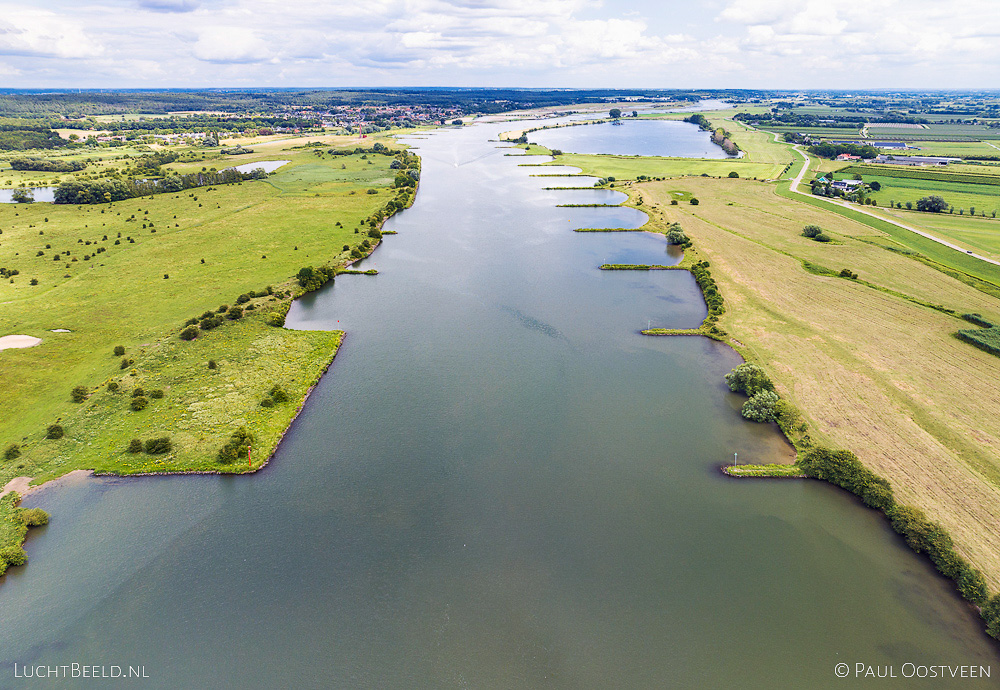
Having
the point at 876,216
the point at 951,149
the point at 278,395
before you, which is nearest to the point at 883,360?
the point at 278,395

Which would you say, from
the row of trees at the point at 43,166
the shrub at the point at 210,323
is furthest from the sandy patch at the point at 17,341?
the row of trees at the point at 43,166

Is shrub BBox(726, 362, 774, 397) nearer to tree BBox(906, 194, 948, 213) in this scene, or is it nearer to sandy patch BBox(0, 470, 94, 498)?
sandy patch BBox(0, 470, 94, 498)

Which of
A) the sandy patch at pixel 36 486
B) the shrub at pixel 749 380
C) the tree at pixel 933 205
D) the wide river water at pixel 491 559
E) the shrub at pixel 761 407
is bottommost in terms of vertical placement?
the wide river water at pixel 491 559

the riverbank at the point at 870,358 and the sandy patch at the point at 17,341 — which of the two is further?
the sandy patch at the point at 17,341

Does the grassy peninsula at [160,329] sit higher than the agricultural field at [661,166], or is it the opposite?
the agricultural field at [661,166]

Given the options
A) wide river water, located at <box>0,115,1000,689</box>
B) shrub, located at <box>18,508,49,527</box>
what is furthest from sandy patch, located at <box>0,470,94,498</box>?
shrub, located at <box>18,508,49,527</box>

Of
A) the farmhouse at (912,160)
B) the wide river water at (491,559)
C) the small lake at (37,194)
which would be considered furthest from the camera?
the farmhouse at (912,160)

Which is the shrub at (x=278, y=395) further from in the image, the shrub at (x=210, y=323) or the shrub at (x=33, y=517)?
the shrub at (x=210, y=323)

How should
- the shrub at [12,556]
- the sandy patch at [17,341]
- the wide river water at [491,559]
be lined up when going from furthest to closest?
the sandy patch at [17,341] → the shrub at [12,556] → the wide river water at [491,559]
